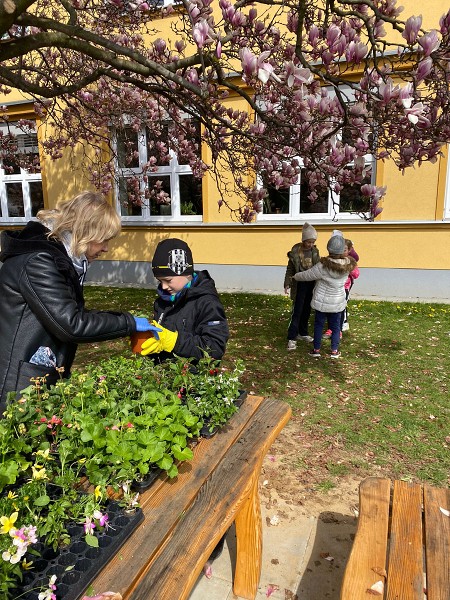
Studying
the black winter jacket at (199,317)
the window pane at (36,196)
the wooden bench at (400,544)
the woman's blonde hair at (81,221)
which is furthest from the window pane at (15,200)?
the wooden bench at (400,544)

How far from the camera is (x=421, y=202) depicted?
9000 mm

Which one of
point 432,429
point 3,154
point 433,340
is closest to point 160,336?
point 432,429

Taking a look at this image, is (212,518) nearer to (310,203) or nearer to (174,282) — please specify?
(174,282)

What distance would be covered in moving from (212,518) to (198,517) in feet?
0.15

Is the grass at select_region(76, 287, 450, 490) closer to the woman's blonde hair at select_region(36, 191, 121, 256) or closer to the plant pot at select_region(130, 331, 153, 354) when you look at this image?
the plant pot at select_region(130, 331, 153, 354)

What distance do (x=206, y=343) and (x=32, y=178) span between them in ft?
40.2

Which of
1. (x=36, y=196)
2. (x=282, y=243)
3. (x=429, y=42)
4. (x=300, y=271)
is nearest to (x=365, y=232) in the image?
(x=282, y=243)

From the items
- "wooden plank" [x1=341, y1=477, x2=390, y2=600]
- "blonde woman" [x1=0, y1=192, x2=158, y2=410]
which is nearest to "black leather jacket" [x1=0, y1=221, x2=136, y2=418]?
"blonde woman" [x1=0, y1=192, x2=158, y2=410]

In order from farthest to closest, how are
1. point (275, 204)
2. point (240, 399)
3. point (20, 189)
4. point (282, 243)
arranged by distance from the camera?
point (20, 189) < point (275, 204) < point (282, 243) < point (240, 399)

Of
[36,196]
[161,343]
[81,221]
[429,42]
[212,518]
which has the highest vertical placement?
[429,42]

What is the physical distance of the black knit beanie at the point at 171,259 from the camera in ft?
8.59

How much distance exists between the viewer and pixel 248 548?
7.64 ft

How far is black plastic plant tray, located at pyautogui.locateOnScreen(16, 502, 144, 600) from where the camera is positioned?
111 centimetres

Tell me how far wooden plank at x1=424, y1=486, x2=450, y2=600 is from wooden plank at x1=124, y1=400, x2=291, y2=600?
28.7 inches
